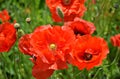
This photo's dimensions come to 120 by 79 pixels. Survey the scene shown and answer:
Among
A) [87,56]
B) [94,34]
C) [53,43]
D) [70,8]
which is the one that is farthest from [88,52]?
[94,34]

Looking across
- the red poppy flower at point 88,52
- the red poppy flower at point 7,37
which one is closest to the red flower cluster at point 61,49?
the red poppy flower at point 88,52

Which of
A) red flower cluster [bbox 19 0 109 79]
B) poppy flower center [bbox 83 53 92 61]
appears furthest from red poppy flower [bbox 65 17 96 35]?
poppy flower center [bbox 83 53 92 61]

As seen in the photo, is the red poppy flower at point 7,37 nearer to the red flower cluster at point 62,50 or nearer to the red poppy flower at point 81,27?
the red flower cluster at point 62,50

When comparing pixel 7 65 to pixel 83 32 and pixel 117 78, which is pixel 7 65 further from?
pixel 83 32

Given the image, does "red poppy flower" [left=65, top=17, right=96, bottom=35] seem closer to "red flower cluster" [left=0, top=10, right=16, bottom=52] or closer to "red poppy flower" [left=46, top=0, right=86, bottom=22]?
"red poppy flower" [left=46, top=0, right=86, bottom=22]

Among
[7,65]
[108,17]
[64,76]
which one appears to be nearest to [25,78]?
[64,76]

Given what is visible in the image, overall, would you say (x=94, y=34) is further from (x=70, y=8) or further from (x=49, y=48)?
(x=49, y=48)
